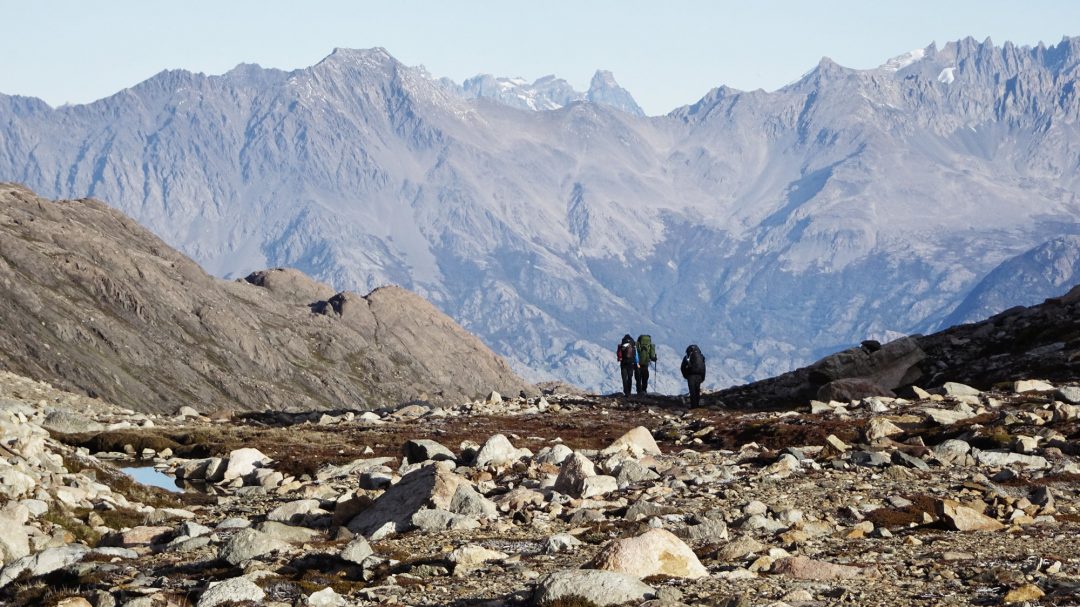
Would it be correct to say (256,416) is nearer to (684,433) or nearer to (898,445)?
(684,433)

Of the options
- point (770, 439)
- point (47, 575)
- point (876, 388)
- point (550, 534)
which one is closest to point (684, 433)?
point (770, 439)

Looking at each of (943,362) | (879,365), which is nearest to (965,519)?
(879,365)

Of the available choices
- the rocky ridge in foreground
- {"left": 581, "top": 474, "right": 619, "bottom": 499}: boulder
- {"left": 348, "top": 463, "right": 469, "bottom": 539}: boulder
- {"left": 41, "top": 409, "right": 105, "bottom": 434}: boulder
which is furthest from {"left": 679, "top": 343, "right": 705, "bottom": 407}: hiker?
{"left": 348, "top": 463, "right": 469, "bottom": 539}: boulder

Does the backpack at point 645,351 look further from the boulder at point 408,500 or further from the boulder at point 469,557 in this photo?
the boulder at point 469,557

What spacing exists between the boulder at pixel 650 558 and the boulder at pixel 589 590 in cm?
134

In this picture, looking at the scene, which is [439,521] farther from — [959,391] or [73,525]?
[959,391]

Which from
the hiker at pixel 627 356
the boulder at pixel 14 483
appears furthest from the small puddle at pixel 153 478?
the hiker at pixel 627 356

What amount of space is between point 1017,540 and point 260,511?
1949 cm

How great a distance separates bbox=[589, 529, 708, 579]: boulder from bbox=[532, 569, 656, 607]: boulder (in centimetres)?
134

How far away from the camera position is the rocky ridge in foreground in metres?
18.7

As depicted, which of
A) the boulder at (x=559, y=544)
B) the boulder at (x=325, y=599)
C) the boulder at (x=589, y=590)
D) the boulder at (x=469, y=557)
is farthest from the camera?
the boulder at (x=559, y=544)

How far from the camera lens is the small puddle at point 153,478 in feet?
132

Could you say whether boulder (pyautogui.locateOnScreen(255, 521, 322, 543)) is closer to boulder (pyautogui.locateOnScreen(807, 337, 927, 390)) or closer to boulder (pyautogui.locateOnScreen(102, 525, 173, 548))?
boulder (pyautogui.locateOnScreen(102, 525, 173, 548))

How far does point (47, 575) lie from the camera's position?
71.5ft
